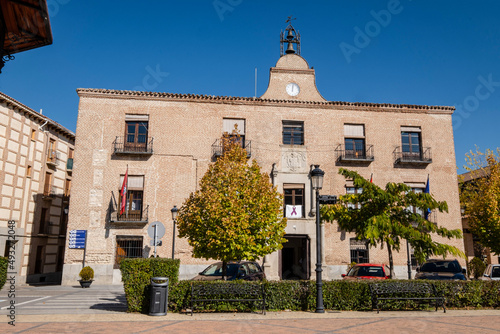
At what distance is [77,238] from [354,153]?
1732 cm

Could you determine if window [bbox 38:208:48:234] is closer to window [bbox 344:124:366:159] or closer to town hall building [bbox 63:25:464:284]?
town hall building [bbox 63:25:464:284]

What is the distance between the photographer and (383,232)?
1341cm

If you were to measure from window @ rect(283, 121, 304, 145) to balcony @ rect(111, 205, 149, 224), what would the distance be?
378 inches

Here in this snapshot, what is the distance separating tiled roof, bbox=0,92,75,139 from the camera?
75.5 feet

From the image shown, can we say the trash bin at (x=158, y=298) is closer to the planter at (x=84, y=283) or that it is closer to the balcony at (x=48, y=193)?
the planter at (x=84, y=283)

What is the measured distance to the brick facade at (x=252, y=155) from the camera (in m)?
22.2

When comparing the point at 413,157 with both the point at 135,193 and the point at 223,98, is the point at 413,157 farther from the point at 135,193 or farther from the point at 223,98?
the point at 135,193

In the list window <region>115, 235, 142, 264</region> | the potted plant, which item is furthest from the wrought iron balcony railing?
the potted plant

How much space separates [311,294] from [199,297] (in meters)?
3.37

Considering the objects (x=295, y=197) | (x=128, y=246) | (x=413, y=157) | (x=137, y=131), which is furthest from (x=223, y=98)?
(x=413, y=157)

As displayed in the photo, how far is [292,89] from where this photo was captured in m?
25.2

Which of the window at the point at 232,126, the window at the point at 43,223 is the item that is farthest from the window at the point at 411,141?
the window at the point at 43,223

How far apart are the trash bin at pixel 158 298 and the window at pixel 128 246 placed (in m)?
12.0

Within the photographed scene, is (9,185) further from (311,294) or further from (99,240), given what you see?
(311,294)
